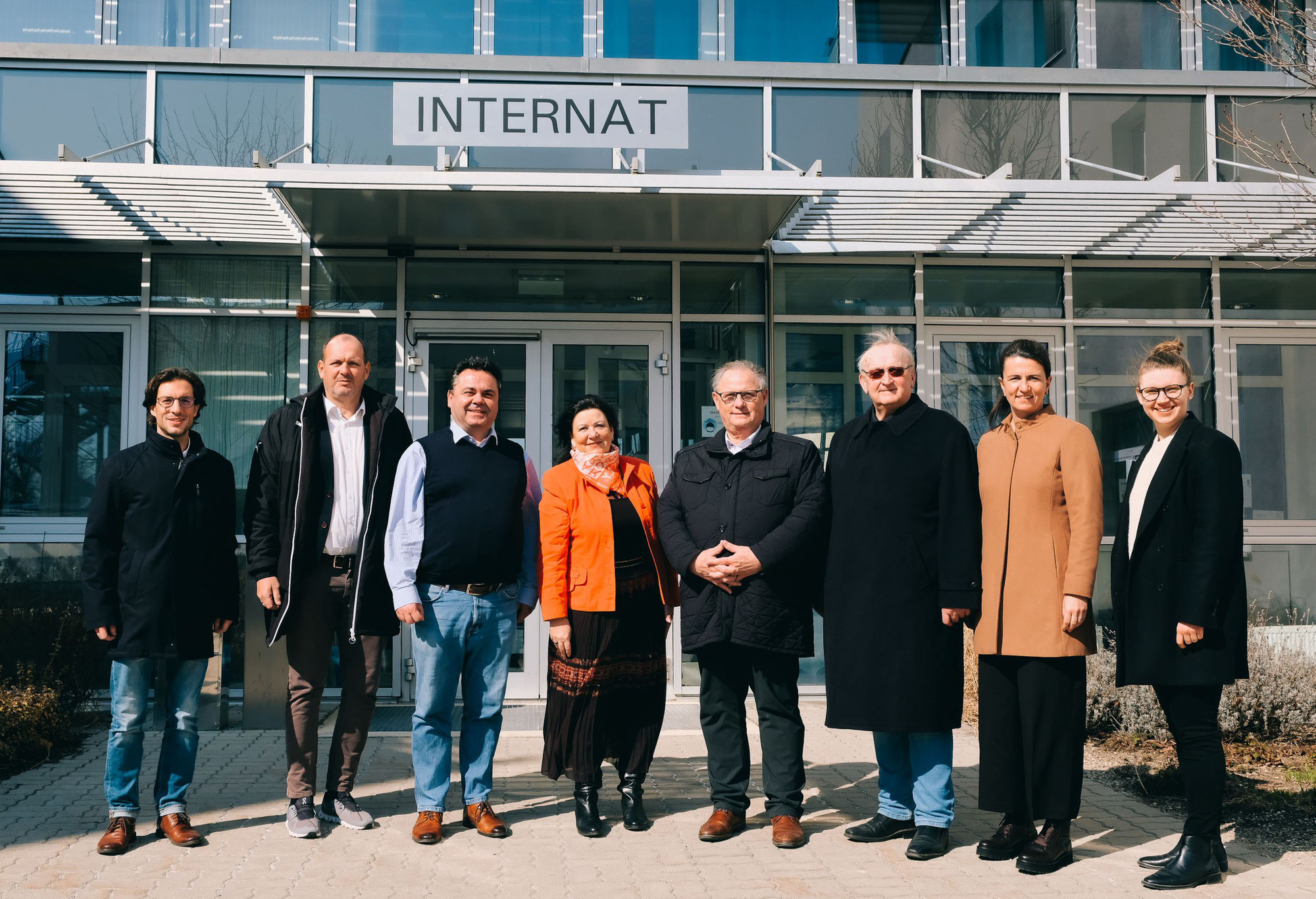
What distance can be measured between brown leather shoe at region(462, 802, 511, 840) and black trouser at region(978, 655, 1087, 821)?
1959 mm

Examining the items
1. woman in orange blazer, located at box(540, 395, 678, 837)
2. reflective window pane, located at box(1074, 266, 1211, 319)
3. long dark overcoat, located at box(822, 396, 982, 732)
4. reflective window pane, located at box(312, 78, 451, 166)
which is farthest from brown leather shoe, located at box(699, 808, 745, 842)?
reflective window pane, located at box(1074, 266, 1211, 319)

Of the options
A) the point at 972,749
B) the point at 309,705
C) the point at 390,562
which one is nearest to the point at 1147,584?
the point at 972,749

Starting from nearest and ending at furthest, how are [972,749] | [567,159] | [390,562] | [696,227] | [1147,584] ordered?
[1147,584] → [390,562] → [972,749] → [696,227] → [567,159]

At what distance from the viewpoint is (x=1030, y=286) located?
8242 mm

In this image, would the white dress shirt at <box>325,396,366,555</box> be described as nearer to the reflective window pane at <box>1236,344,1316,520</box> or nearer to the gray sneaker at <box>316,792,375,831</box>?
the gray sneaker at <box>316,792,375,831</box>

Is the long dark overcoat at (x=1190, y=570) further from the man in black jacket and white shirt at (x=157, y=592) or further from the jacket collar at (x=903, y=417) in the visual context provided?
the man in black jacket and white shirt at (x=157, y=592)

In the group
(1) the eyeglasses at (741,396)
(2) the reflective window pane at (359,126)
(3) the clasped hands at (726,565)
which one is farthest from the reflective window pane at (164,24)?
(3) the clasped hands at (726,565)

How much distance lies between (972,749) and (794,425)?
2.78m

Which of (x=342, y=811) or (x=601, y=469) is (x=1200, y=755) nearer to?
(x=601, y=469)

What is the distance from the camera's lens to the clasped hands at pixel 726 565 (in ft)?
14.2

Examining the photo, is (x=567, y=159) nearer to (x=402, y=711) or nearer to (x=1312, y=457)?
(x=402, y=711)

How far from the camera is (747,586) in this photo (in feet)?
14.4

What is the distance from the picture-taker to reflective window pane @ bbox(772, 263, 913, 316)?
26.6 feet

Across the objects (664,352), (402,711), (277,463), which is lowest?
(402,711)
